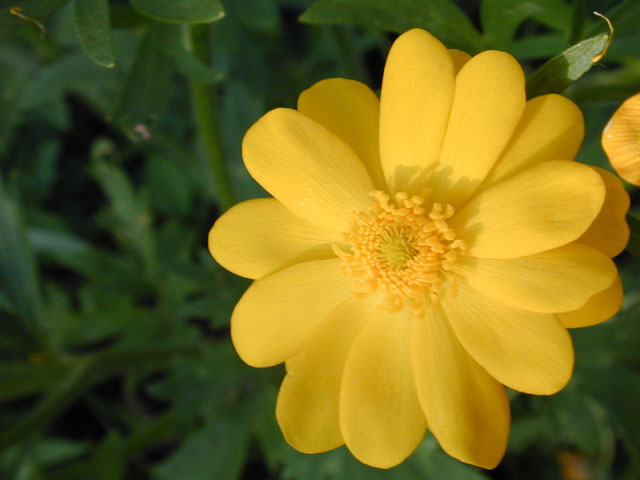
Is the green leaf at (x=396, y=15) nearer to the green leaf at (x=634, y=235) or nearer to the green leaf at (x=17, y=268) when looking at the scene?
the green leaf at (x=634, y=235)

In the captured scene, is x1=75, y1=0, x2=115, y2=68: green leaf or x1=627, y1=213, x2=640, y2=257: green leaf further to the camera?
x1=75, y1=0, x2=115, y2=68: green leaf

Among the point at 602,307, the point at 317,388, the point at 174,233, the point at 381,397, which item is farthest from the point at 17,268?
the point at 602,307

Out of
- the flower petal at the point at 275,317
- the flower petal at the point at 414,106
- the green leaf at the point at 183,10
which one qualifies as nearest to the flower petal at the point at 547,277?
the flower petal at the point at 414,106

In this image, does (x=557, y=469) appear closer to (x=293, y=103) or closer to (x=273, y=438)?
(x=273, y=438)

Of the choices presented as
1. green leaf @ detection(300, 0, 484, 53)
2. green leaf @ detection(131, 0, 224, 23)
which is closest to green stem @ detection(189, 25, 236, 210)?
green leaf @ detection(131, 0, 224, 23)

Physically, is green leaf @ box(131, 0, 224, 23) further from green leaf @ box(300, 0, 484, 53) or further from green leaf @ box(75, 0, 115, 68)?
green leaf @ box(300, 0, 484, 53)

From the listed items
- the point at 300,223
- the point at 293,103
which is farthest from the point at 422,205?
the point at 293,103
